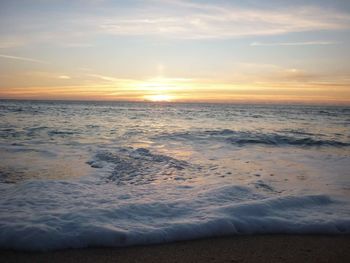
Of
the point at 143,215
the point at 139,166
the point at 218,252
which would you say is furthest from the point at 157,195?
the point at 139,166

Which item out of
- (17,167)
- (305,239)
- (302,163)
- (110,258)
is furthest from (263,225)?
(17,167)

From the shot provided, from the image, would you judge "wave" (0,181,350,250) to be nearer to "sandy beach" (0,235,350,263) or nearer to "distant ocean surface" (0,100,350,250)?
"distant ocean surface" (0,100,350,250)

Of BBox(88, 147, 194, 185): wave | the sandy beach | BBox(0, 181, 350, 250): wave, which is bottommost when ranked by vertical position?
the sandy beach

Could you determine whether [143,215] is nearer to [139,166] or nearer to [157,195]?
[157,195]

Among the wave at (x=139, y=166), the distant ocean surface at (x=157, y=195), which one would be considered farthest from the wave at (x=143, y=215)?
the wave at (x=139, y=166)

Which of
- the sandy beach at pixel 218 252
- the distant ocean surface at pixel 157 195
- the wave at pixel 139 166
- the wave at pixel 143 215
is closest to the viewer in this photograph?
the sandy beach at pixel 218 252

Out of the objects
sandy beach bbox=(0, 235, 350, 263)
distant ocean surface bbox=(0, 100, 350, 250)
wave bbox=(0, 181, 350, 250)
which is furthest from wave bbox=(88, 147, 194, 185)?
sandy beach bbox=(0, 235, 350, 263)

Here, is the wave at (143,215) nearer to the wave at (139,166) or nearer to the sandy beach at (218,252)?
the sandy beach at (218,252)

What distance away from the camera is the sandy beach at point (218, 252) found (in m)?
3.11

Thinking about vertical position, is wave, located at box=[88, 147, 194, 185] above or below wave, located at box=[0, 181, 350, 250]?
above

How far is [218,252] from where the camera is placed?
3.28m

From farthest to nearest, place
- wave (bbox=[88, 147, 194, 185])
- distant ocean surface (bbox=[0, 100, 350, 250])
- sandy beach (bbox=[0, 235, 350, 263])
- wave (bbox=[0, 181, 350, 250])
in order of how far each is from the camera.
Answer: wave (bbox=[88, 147, 194, 185])
distant ocean surface (bbox=[0, 100, 350, 250])
wave (bbox=[0, 181, 350, 250])
sandy beach (bbox=[0, 235, 350, 263])

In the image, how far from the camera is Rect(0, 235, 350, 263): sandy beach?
3107mm

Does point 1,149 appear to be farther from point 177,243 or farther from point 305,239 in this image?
point 305,239
